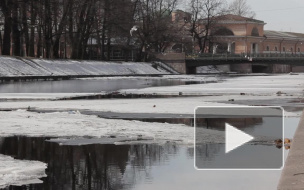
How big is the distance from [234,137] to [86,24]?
76144 mm

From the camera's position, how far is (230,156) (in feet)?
42.5

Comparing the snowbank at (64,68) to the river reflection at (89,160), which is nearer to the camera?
the river reflection at (89,160)

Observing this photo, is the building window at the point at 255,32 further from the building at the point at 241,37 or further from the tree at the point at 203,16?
the tree at the point at 203,16

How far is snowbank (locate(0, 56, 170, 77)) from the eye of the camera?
2766 inches

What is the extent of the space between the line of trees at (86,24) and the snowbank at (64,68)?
375 cm

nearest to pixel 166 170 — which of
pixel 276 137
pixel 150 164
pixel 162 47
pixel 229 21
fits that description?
pixel 150 164

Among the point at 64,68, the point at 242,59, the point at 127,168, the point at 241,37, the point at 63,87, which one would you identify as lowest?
the point at 63,87

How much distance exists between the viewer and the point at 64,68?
81.1 meters

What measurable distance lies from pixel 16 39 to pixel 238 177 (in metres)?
70.5

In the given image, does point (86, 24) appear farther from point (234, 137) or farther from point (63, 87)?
point (234, 137)

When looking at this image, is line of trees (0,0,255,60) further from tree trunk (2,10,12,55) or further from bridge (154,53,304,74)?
bridge (154,53,304,74)
